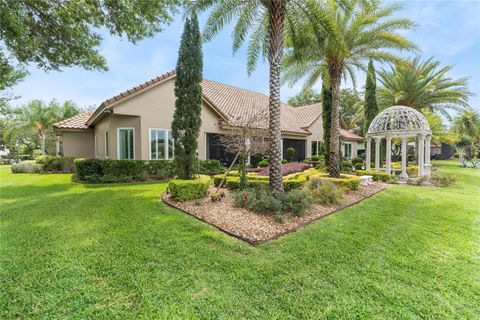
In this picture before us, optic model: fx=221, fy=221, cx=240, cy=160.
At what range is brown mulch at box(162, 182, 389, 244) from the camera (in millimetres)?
5516

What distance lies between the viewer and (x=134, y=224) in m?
6.10

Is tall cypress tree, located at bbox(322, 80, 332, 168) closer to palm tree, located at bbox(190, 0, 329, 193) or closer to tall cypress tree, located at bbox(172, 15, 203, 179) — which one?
palm tree, located at bbox(190, 0, 329, 193)

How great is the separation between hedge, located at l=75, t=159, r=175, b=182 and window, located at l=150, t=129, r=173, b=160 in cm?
68

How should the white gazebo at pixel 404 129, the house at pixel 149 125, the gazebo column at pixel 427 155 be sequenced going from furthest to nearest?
the gazebo column at pixel 427 155 < the white gazebo at pixel 404 129 < the house at pixel 149 125

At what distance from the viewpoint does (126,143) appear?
1402 cm

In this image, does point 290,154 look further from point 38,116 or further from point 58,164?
point 38,116

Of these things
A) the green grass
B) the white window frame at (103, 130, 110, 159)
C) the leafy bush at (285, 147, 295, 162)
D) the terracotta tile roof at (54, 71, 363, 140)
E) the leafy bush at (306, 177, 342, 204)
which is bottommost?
the green grass

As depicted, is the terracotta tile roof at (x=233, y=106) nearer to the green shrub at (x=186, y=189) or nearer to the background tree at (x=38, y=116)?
the green shrub at (x=186, y=189)

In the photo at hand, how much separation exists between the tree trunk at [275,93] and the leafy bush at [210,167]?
8.23 meters

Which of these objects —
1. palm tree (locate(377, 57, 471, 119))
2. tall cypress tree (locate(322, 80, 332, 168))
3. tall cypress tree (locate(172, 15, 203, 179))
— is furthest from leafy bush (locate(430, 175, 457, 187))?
tall cypress tree (locate(172, 15, 203, 179))

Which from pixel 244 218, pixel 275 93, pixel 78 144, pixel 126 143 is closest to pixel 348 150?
pixel 275 93

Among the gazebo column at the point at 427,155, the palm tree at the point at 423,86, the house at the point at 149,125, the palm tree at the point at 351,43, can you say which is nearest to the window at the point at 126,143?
the house at the point at 149,125

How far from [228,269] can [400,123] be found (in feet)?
59.5

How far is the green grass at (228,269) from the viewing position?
3078mm
